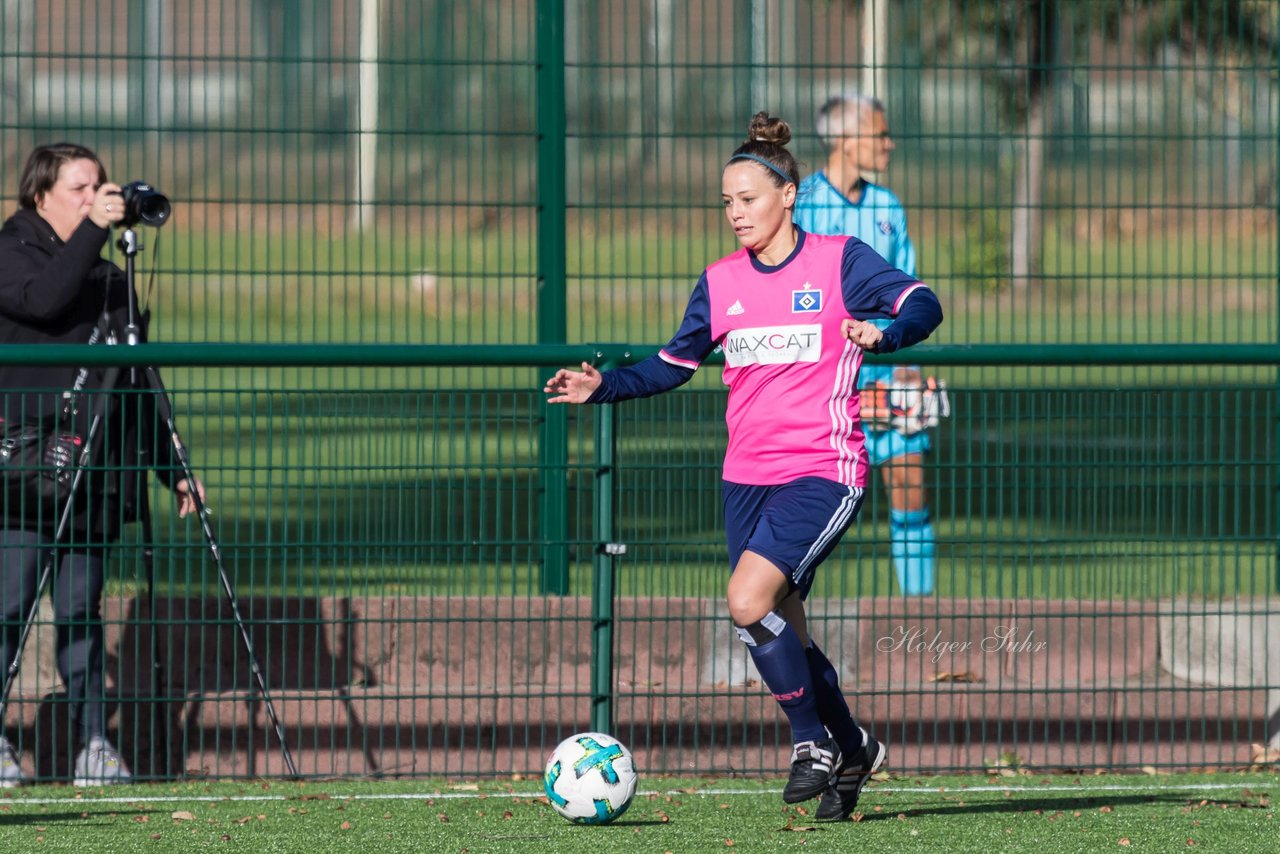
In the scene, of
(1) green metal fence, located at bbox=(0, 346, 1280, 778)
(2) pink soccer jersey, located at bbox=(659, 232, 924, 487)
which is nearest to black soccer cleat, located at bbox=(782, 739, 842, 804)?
(2) pink soccer jersey, located at bbox=(659, 232, 924, 487)

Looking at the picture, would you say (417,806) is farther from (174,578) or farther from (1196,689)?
(1196,689)

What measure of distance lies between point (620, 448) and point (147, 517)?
1.59 metres

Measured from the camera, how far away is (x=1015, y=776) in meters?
6.77

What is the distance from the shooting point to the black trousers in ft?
21.1

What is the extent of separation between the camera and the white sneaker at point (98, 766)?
6.48m

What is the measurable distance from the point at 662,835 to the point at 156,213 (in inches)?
107

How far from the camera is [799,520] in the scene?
5.38 metres

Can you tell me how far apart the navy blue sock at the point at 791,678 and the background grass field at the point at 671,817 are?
1.04 ft

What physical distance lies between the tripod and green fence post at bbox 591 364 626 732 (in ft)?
3.43

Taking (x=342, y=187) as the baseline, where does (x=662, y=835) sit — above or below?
below

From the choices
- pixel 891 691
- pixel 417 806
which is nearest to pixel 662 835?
pixel 417 806

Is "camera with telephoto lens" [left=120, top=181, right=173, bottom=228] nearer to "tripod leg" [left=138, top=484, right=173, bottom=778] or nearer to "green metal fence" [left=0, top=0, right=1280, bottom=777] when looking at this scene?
"green metal fence" [left=0, top=0, right=1280, bottom=777]

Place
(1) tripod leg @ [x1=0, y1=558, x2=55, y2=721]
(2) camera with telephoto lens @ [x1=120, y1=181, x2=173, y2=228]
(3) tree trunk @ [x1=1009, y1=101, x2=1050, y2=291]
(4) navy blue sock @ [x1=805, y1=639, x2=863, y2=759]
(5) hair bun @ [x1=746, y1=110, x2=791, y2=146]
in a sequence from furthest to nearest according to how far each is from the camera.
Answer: (3) tree trunk @ [x1=1009, y1=101, x2=1050, y2=291] < (2) camera with telephoto lens @ [x1=120, y1=181, x2=173, y2=228] < (1) tripod leg @ [x1=0, y1=558, x2=55, y2=721] < (4) navy blue sock @ [x1=805, y1=639, x2=863, y2=759] < (5) hair bun @ [x1=746, y1=110, x2=791, y2=146]

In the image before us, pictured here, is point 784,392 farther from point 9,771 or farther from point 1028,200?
point 1028,200
